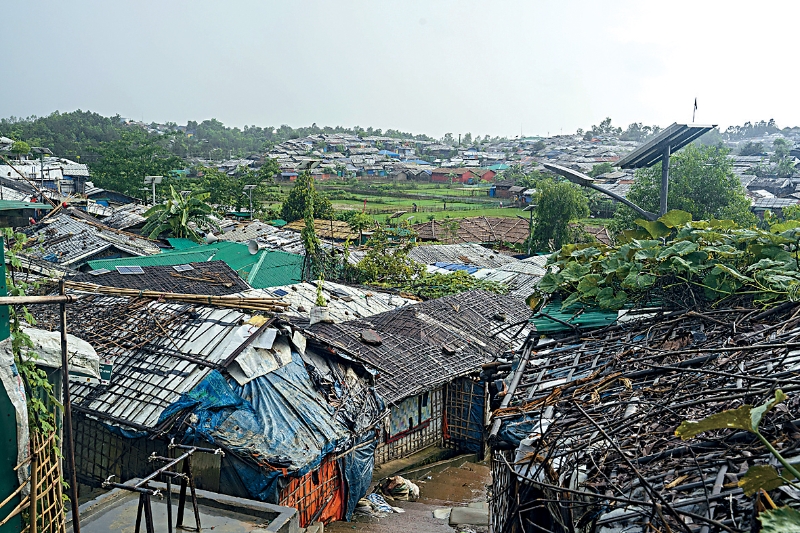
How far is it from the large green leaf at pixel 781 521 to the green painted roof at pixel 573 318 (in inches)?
169

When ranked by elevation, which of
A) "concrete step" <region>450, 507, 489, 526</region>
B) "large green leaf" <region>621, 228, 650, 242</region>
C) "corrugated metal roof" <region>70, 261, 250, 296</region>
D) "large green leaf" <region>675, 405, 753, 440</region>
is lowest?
"concrete step" <region>450, 507, 489, 526</region>

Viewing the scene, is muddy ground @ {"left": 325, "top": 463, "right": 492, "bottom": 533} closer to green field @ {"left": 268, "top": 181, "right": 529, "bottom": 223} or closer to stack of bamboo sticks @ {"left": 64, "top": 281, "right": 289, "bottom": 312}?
stack of bamboo sticks @ {"left": 64, "top": 281, "right": 289, "bottom": 312}

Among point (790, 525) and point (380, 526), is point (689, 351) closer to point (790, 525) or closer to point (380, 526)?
point (790, 525)

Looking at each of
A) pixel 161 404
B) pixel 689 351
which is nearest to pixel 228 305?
pixel 161 404

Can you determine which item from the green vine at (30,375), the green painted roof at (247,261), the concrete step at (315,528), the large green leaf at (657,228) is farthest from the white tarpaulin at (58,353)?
the green painted roof at (247,261)

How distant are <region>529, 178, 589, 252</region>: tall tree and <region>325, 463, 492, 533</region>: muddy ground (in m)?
25.2

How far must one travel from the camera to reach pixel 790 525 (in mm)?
2277

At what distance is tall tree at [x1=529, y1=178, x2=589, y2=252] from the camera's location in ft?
127

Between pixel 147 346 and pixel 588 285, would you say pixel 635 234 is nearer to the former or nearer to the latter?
pixel 588 285

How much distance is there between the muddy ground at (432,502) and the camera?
11.6 metres

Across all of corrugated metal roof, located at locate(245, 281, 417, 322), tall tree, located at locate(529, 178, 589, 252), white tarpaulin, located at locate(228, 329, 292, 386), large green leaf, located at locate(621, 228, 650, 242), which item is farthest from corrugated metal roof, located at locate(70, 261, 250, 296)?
tall tree, located at locate(529, 178, 589, 252)

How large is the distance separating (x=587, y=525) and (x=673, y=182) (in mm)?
29103

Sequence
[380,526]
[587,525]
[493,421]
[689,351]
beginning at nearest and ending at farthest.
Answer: [587,525] < [689,351] < [493,421] < [380,526]

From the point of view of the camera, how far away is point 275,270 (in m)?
23.3
